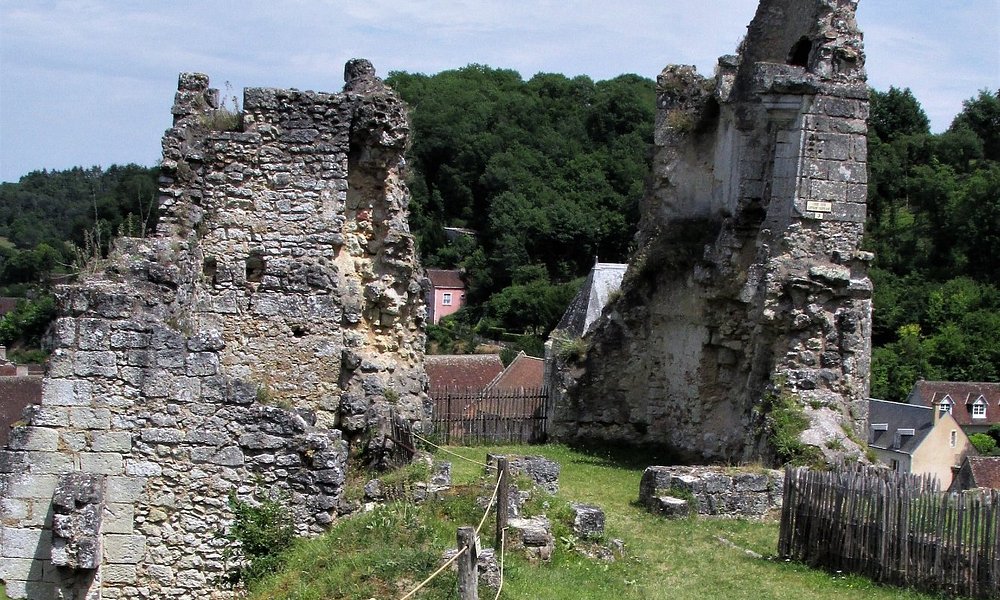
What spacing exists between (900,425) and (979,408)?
383 inches

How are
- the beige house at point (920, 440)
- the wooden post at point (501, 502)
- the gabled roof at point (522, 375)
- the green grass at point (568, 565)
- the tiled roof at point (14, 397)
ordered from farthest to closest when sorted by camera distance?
1. the beige house at point (920, 440)
2. the gabled roof at point (522, 375)
3. the tiled roof at point (14, 397)
4. the wooden post at point (501, 502)
5. the green grass at point (568, 565)

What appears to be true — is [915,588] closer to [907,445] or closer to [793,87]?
[793,87]

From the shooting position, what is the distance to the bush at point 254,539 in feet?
32.0

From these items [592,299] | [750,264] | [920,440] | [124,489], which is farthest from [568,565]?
→ [920,440]

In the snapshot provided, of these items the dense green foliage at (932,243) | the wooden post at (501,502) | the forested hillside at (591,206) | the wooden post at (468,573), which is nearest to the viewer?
the wooden post at (468,573)

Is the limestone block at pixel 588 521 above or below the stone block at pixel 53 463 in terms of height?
below

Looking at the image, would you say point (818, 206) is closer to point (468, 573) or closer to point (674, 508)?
point (674, 508)

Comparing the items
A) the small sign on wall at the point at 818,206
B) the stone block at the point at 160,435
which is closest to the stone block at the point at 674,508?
the small sign on wall at the point at 818,206

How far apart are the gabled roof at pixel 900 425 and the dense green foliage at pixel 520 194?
29.6 meters

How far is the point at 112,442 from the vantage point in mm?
9633

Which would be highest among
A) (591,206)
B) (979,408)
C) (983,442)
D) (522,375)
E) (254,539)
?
(591,206)

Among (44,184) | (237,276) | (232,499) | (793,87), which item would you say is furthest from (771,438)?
(44,184)

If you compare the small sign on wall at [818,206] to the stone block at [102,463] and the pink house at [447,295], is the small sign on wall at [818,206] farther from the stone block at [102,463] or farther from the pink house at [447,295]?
the pink house at [447,295]

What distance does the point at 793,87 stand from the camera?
1705 centimetres
